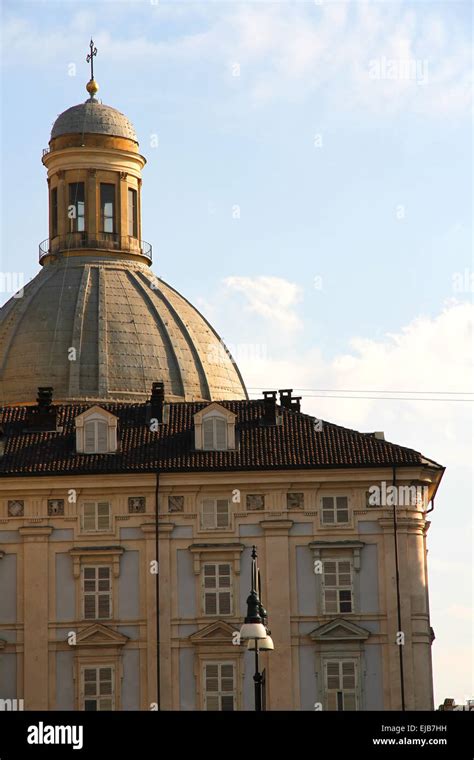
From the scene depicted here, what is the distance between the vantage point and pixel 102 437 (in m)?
69.3

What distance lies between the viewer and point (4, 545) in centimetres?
6706

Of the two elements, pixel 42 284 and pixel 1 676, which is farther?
pixel 42 284

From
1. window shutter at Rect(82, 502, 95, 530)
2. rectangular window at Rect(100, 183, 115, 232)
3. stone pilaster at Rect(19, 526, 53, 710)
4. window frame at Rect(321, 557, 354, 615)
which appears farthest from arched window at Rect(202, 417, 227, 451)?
rectangular window at Rect(100, 183, 115, 232)

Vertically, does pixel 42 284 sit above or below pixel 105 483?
above

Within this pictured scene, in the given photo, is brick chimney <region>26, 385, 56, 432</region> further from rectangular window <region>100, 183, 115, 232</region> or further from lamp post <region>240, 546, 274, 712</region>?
lamp post <region>240, 546, 274, 712</region>

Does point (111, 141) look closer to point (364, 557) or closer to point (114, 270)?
point (114, 270)

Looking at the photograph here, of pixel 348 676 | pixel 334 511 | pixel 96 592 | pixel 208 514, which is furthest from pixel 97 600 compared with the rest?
pixel 348 676

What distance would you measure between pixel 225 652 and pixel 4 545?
27.5 feet

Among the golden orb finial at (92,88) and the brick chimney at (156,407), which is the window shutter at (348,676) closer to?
the brick chimney at (156,407)

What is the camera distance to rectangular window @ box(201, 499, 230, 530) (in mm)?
67500

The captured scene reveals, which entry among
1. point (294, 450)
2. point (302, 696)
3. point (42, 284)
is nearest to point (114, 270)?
point (42, 284)

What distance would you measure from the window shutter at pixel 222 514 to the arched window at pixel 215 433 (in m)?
2.26

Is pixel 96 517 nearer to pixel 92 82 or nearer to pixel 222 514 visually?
pixel 222 514

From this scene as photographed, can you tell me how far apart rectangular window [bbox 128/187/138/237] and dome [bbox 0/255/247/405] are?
12.4ft
